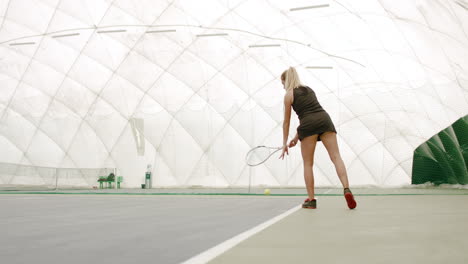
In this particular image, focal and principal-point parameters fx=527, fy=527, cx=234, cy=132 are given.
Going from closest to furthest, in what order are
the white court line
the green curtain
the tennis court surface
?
the white court line
the tennis court surface
the green curtain

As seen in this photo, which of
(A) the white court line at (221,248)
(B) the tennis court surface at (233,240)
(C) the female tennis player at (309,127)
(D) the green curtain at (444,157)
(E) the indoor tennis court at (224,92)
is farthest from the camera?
(E) the indoor tennis court at (224,92)

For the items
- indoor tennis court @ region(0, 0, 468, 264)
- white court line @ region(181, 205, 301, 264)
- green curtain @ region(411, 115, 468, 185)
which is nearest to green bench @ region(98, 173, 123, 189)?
indoor tennis court @ region(0, 0, 468, 264)

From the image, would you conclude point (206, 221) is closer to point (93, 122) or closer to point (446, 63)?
point (446, 63)

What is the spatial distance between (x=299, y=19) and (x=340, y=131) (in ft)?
18.6

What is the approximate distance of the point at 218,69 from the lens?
84.4ft

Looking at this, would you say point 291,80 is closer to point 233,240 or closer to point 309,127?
point 309,127

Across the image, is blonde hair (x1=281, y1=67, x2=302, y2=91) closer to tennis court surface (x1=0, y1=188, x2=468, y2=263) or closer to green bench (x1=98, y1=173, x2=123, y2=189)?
tennis court surface (x1=0, y1=188, x2=468, y2=263)

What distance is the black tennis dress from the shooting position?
8141 mm

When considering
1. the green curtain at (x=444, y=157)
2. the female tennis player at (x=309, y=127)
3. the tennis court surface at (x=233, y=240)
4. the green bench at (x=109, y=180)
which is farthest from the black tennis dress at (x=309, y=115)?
Result: the green bench at (x=109, y=180)

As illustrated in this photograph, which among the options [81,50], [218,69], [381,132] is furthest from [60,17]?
[381,132]

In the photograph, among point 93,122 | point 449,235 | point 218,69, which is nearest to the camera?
point 449,235

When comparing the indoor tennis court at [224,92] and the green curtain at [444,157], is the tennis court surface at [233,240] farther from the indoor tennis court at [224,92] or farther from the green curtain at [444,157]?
the green curtain at [444,157]

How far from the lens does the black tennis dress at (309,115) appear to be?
320 inches

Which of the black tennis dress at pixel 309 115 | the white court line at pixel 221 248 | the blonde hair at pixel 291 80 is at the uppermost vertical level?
the blonde hair at pixel 291 80
